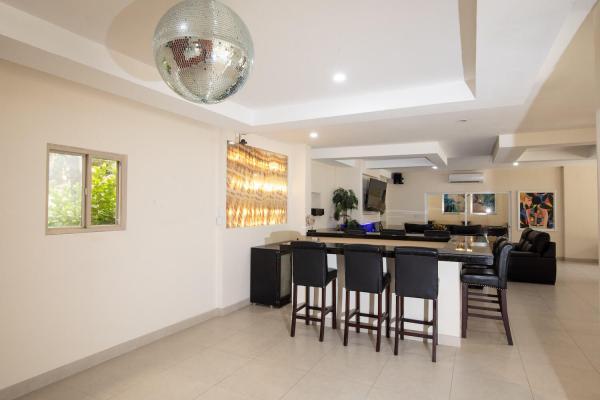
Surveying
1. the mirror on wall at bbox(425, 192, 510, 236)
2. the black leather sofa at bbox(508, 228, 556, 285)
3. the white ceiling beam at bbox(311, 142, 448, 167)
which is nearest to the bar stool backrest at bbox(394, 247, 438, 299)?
the white ceiling beam at bbox(311, 142, 448, 167)

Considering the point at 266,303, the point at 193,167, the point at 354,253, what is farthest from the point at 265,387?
the point at 193,167

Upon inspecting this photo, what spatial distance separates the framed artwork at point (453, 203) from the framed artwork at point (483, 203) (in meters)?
0.33

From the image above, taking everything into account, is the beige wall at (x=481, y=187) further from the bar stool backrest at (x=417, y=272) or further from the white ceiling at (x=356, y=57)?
the bar stool backrest at (x=417, y=272)

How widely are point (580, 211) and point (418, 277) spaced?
338 inches

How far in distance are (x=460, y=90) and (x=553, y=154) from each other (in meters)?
5.58

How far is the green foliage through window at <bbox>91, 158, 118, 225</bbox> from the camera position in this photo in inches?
135

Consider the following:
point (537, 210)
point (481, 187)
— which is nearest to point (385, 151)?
point (481, 187)

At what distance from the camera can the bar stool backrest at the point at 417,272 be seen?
341cm

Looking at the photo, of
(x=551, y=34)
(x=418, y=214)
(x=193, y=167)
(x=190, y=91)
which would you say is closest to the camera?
(x=190, y=91)

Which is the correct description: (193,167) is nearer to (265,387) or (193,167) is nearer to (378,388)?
(265,387)

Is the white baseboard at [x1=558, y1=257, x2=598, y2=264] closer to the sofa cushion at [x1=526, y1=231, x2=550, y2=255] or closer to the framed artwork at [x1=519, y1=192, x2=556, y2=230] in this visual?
the framed artwork at [x1=519, y1=192, x2=556, y2=230]

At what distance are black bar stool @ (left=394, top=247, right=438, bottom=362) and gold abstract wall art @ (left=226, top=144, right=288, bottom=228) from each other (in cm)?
253

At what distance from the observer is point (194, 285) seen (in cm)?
452

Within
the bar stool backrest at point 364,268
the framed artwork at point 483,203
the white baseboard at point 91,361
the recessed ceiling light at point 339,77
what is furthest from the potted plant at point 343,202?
the recessed ceiling light at point 339,77
